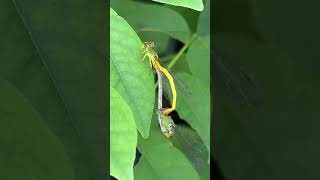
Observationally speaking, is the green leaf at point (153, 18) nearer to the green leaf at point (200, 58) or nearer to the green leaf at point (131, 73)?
the green leaf at point (200, 58)

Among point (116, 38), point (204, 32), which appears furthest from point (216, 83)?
point (116, 38)

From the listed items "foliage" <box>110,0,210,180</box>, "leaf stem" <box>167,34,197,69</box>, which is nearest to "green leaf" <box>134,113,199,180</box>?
"foliage" <box>110,0,210,180</box>
